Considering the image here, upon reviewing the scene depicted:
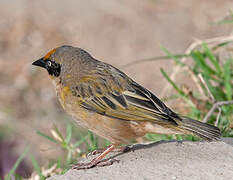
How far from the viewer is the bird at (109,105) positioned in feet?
14.8

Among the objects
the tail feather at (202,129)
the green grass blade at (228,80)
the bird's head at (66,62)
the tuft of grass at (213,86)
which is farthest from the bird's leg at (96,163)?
the green grass blade at (228,80)

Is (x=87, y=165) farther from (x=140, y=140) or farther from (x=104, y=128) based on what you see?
(x=140, y=140)

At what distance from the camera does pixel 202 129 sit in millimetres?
4453

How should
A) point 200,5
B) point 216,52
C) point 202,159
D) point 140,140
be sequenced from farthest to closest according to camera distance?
point 200,5, point 216,52, point 140,140, point 202,159

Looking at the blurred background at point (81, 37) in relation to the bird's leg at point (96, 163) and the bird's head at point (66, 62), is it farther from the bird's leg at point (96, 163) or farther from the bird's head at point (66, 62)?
the bird's leg at point (96, 163)

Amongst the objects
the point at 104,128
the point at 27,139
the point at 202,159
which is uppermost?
the point at 104,128

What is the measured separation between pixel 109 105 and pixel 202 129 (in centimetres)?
87

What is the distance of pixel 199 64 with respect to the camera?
621cm

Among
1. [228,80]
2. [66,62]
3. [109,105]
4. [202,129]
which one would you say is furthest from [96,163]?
[228,80]

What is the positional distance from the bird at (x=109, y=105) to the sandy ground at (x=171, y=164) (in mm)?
141

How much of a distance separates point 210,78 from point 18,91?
5068 millimetres

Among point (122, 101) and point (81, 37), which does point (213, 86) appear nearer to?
point (122, 101)

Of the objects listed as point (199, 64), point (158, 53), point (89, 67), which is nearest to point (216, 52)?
point (199, 64)

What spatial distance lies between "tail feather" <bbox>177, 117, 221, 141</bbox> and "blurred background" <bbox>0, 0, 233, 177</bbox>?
4.58 m
